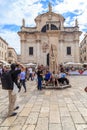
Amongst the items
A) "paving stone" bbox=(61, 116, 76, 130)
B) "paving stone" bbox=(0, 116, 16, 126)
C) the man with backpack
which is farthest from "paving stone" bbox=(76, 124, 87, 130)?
the man with backpack

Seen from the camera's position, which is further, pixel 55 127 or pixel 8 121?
pixel 8 121

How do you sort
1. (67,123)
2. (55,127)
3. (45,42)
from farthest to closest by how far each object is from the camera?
(45,42)
(67,123)
(55,127)

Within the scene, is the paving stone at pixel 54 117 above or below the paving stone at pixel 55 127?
above

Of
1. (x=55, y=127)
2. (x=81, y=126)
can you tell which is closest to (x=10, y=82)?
(x=55, y=127)

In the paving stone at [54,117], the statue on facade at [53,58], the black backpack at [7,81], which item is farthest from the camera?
the statue on facade at [53,58]

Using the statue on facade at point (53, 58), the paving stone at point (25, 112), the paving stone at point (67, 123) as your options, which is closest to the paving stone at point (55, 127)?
the paving stone at point (67, 123)

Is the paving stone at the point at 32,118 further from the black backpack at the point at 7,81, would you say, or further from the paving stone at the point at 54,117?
the black backpack at the point at 7,81

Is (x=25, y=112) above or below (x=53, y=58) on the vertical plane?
below

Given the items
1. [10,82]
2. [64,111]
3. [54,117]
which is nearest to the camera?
[54,117]

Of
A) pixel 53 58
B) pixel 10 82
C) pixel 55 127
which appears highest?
pixel 53 58

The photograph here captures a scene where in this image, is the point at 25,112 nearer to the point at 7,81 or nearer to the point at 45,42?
the point at 7,81

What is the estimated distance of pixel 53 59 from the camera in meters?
17.2

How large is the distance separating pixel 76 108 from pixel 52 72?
853cm

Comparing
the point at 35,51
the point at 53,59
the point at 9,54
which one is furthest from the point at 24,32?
the point at 9,54
